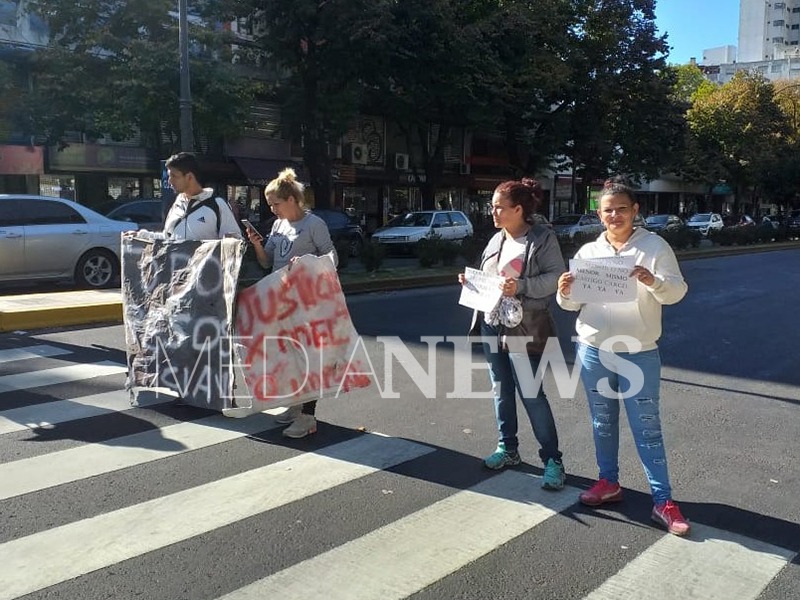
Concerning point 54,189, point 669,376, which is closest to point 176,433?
point 669,376

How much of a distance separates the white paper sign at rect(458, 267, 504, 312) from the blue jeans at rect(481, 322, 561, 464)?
0.14 meters

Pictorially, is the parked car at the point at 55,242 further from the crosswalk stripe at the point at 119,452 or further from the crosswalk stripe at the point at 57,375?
Result: the crosswalk stripe at the point at 119,452

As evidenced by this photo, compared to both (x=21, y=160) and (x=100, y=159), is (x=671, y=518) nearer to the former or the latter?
(x=21, y=160)

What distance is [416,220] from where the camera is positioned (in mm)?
25422

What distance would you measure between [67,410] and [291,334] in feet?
6.69

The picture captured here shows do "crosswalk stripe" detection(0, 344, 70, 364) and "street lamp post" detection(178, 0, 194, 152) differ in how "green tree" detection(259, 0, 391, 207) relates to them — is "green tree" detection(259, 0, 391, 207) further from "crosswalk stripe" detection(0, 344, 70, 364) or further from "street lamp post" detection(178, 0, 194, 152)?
"crosswalk stripe" detection(0, 344, 70, 364)

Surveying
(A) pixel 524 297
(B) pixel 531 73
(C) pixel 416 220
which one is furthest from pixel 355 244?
(A) pixel 524 297

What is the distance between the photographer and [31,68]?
2336 centimetres

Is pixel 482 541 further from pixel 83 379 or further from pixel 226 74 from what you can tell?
pixel 226 74

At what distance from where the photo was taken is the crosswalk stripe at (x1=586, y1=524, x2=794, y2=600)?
339 cm

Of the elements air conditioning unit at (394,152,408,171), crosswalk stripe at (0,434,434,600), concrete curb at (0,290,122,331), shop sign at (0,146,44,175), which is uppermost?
air conditioning unit at (394,152,408,171)

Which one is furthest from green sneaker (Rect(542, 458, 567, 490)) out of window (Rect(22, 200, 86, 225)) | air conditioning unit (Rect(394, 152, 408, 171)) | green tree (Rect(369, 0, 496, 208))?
air conditioning unit (Rect(394, 152, 408, 171))

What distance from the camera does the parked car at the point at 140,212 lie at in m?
18.1

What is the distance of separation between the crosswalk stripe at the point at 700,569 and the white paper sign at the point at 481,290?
4.95 ft
